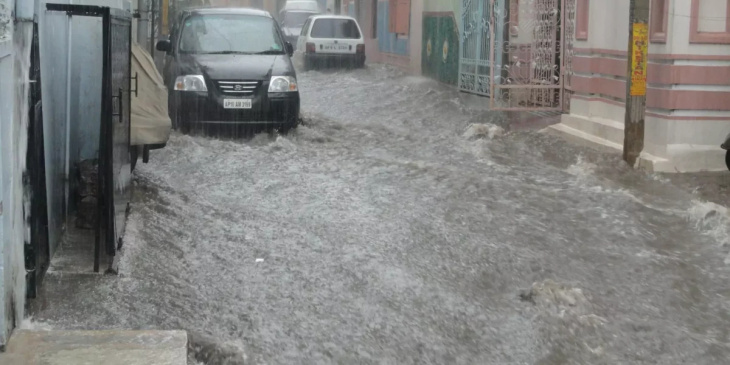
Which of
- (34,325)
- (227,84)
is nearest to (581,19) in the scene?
(227,84)

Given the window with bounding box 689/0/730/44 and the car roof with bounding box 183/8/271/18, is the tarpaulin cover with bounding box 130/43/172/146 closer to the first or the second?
the car roof with bounding box 183/8/271/18

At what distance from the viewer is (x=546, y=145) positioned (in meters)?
13.5

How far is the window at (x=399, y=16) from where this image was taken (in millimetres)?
27266

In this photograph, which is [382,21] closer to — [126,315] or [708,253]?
[708,253]

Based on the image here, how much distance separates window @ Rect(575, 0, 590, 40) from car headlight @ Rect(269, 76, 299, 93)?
3966 millimetres

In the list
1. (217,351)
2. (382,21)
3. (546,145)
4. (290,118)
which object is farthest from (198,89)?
(382,21)

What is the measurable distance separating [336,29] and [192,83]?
613 inches

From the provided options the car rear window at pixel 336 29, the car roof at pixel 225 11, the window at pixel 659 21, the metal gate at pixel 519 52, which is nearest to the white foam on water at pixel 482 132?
the metal gate at pixel 519 52

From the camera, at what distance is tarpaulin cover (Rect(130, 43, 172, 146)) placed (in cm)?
863

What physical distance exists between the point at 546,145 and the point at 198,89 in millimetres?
4539

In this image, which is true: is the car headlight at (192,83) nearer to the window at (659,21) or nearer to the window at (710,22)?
the window at (659,21)

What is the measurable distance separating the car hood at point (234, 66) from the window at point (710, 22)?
512 centimetres

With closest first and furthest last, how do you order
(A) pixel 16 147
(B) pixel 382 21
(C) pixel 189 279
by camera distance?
(A) pixel 16 147 < (C) pixel 189 279 < (B) pixel 382 21

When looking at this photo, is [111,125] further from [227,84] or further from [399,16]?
[399,16]
